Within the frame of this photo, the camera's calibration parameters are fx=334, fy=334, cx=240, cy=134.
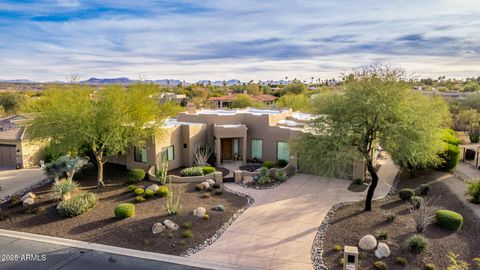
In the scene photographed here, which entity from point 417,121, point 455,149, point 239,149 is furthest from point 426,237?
point 239,149

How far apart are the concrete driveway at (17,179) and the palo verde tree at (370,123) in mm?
18428

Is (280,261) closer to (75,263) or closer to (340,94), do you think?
(75,263)

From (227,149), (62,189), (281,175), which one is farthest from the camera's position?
(227,149)

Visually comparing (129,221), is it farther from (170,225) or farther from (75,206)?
(75,206)

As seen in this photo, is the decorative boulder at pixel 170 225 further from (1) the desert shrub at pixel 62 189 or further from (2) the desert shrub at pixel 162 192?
(1) the desert shrub at pixel 62 189

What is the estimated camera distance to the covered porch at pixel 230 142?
26.6m

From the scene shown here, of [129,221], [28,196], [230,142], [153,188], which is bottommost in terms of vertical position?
[129,221]

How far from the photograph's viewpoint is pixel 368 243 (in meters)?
13.1

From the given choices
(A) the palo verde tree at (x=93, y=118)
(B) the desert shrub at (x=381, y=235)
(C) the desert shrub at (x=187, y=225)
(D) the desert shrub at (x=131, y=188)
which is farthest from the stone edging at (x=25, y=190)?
(B) the desert shrub at (x=381, y=235)

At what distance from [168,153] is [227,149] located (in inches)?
206

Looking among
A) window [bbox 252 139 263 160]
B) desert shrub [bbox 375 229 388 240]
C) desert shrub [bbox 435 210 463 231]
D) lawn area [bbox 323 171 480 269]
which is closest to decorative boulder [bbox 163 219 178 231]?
lawn area [bbox 323 171 480 269]

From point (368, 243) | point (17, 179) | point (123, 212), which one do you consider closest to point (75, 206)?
point (123, 212)

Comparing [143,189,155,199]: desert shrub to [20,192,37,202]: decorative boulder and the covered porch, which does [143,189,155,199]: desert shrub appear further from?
the covered porch

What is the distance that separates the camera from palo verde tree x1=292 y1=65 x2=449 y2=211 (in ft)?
51.2
